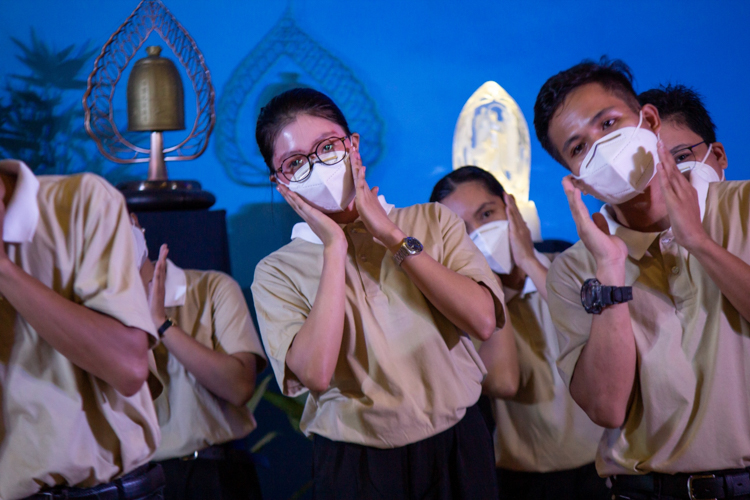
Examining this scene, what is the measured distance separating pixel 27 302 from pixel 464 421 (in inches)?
38.5

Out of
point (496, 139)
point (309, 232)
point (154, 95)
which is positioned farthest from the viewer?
point (496, 139)

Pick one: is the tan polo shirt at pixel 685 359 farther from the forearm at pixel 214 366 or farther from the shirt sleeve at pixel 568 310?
the forearm at pixel 214 366

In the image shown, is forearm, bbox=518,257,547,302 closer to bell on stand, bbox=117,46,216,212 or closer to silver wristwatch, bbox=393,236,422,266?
silver wristwatch, bbox=393,236,422,266

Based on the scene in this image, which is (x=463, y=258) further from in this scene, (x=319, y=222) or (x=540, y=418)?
(x=540, y=418)

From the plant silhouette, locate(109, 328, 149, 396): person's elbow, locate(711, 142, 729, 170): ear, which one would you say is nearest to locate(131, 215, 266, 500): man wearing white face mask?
locate(109, 328, 149, 396): person's elbow

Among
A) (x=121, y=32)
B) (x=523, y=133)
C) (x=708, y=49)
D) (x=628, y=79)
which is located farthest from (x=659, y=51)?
(x=121, y=32)

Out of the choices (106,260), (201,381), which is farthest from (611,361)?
(201,381)

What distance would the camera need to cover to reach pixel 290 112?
1.78 meters

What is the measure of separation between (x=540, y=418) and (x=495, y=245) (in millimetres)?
600

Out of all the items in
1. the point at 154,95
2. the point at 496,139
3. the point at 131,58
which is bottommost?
the point at 496,139

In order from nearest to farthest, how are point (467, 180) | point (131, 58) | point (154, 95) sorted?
point (467, 180), point (154, 95), point (131, 58)

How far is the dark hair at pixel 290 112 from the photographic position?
5.83 ft

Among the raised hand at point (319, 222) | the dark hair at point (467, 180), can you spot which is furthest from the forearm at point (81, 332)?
the dark hair at point (467, 180)

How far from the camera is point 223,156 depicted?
3102 mm
